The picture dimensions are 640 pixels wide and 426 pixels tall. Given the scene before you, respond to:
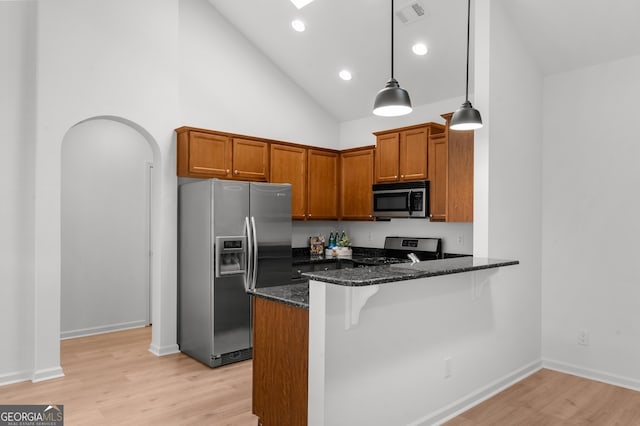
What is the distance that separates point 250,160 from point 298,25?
5.23 ft

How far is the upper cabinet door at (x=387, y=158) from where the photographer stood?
16.0 ft

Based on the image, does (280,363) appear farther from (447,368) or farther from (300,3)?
(300,3)

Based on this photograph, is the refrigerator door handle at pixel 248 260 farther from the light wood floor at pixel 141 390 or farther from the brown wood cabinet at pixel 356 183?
the brown wood cabinet at pixel 356 183

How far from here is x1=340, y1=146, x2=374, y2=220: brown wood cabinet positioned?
5305 mm

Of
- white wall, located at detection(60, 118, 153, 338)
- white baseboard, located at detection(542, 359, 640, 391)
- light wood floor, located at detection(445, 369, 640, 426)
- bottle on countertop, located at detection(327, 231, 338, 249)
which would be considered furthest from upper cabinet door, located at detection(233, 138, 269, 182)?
white baseboard, located at detection(542, 359, 640, 391)

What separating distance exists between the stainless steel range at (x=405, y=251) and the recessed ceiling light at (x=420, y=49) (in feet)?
6.77

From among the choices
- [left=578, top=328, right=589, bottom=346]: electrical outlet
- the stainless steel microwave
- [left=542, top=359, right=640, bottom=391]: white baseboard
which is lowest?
[left=542, top=359, right=640, bottom=391]: white baseboard

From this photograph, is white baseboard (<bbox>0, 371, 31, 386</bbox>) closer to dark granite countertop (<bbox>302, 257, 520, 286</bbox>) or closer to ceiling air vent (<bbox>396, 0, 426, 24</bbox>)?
dark granite countertop (<bbox>302, 257, 520, 286</bbox>)

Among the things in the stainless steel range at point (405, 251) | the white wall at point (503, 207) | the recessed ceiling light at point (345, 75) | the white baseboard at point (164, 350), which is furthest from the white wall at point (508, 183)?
the white baseboard at point (164, 350)

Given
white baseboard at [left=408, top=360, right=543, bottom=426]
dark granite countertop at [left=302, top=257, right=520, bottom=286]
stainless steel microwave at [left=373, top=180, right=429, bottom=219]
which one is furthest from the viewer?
stainless steel microwave at [left=373, top=180, right=429, bottom=219]

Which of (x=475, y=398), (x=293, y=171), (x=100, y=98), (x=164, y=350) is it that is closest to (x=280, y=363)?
(x=475, y=398)

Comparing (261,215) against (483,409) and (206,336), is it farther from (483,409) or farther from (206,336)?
(483,409)

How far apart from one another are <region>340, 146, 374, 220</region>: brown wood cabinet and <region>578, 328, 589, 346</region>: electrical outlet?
2.51 metres

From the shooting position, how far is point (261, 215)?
4359mm
